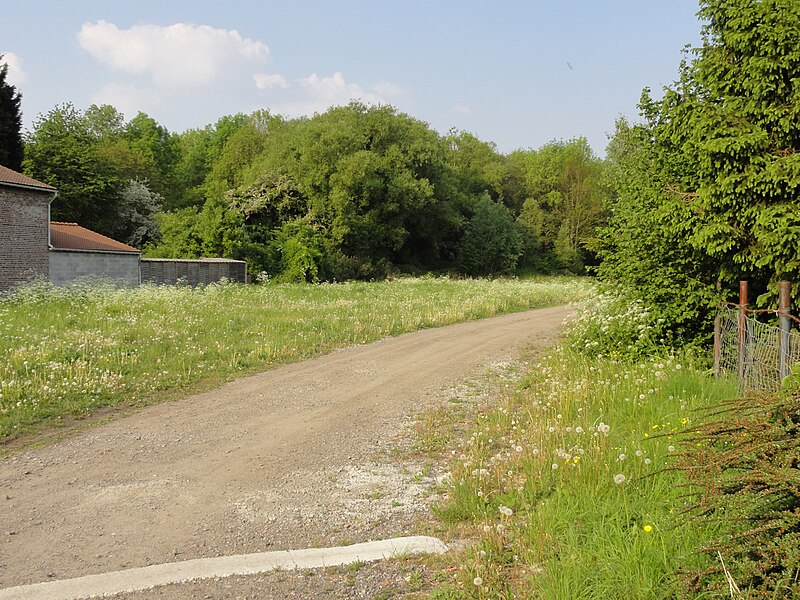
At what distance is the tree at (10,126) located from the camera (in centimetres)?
4403

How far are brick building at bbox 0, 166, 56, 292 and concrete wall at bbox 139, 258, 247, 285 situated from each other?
535 cm

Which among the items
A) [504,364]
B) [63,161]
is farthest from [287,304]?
[63,161]

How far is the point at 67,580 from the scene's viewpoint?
455 cm

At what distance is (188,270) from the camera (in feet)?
107

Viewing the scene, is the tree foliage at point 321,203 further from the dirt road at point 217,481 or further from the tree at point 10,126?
the dirt road at point 217,481

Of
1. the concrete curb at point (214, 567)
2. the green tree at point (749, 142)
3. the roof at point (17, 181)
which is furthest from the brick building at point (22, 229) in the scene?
the green tree at point (749, 142)

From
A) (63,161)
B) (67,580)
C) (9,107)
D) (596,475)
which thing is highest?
(9,107)

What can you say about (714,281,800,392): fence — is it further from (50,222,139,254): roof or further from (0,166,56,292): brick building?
(50,222,139,254): roof

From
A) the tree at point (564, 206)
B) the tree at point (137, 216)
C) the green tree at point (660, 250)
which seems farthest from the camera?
the tree at point (564, 206)

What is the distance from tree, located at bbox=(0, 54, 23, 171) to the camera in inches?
1734

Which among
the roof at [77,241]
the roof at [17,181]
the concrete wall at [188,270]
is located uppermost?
the roof at [17,181]

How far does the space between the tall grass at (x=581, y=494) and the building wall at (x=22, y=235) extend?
2383cm

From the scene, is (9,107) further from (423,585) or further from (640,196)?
(423,585)

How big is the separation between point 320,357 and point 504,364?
4331 mm
